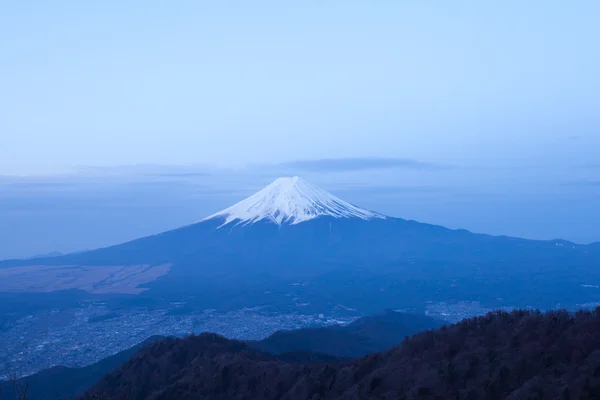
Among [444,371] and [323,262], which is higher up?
[444,371]

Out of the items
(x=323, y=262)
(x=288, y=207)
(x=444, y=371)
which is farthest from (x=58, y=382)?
(x=288, y=207)

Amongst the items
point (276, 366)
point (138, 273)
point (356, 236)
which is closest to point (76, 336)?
point (276, 366)

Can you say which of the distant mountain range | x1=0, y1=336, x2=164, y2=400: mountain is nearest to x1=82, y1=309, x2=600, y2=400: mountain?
the distant mountain range

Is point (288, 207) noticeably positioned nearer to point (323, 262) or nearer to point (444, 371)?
point (323, 262)

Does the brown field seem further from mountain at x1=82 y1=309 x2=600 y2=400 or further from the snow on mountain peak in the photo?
mountain at x1=82 y1=309 x2=600 y2=400

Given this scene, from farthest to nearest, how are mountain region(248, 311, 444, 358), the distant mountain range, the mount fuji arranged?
the mount fuji < mountain region(248, 311, 444, 358) < the distant mountain range
